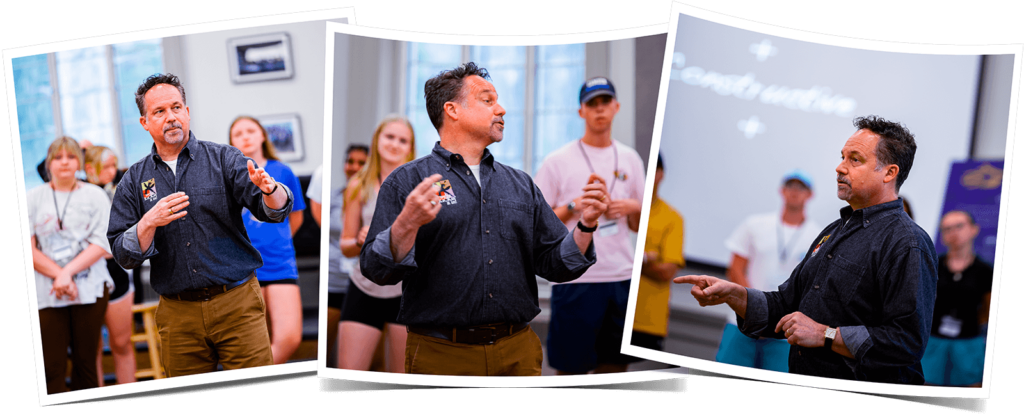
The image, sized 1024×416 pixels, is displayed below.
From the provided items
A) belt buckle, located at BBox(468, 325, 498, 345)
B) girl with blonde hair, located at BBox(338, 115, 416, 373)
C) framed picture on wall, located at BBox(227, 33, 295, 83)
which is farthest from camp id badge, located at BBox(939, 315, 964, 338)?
framed picture on wall, located at BBox(227, 33, 295, 83)

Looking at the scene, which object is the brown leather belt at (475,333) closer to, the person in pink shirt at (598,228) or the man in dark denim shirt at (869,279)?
the person in pink shirt at (598,228)

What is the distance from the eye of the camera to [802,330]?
3291mm

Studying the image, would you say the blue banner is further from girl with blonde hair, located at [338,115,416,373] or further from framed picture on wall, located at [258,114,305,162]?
framed picture on wall, located at [258,114,305,162]

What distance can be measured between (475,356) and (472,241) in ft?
1.61

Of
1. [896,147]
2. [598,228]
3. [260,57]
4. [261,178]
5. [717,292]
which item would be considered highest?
[260,57]

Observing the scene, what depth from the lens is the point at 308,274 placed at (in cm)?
345

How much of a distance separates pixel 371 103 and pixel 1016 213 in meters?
2.86

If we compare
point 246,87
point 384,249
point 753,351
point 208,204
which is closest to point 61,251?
point 208,204

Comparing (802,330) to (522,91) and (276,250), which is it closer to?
(522,91)

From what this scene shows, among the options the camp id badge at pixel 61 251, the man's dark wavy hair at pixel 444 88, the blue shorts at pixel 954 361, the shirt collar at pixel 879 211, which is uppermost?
the man's dark wavy hair at pixel 444 88

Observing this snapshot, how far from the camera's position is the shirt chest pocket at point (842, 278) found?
127 inches

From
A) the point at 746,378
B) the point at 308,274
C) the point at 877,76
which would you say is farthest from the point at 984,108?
the point at 308,274

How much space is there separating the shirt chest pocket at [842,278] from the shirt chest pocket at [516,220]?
123 centimetres

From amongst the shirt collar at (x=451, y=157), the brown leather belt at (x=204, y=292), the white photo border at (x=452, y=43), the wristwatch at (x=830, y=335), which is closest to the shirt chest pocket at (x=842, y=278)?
the wristwatch at (x=830, y=335)
